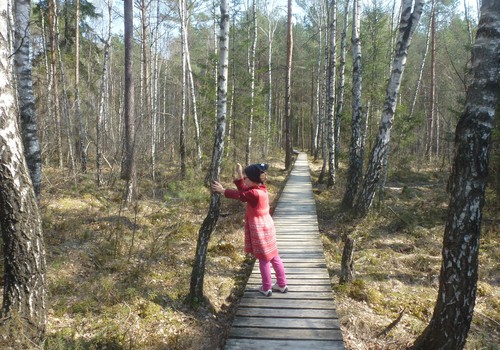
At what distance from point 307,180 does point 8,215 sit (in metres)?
14.2

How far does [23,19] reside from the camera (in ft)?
19.2

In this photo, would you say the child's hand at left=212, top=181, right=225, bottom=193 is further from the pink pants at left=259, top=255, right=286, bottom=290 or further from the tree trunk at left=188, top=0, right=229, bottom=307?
the pink pants at left=259, top=255, right=286, bottom=290

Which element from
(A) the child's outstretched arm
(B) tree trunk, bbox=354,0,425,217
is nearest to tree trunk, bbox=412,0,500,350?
(A) the child's outstretched arm

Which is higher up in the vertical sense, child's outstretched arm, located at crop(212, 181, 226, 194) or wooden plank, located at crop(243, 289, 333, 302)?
child's outstretched arm, located at crop(212, 181, 226, 194)

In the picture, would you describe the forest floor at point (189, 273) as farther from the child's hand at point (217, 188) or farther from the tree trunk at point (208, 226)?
the child's hand at point (217, 188)

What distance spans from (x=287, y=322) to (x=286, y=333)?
236 mm

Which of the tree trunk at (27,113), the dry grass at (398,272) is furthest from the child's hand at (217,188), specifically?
the tree trunk at (27,113)

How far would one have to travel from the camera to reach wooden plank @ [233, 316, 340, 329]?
13.3ft

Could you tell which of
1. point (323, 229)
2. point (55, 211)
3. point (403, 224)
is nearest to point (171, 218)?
point (55, 211)

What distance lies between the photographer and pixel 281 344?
371cm

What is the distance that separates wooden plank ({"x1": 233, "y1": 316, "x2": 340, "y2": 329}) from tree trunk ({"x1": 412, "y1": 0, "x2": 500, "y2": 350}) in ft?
3.78

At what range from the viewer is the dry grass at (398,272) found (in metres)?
4.61

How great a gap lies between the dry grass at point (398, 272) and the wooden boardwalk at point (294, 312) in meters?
0.42

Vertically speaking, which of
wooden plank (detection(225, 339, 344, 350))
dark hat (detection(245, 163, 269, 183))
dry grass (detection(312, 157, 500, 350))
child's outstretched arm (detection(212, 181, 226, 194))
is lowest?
dry grass (detection(312, 157, 500, 350))
